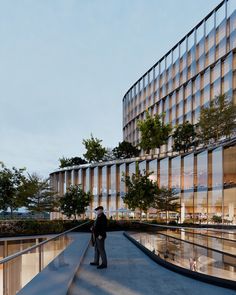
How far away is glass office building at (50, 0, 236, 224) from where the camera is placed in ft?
136

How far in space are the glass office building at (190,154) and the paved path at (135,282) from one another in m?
30.2

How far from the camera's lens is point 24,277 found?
16.8 feet

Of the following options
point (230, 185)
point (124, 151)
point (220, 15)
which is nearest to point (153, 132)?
point (124, 151)

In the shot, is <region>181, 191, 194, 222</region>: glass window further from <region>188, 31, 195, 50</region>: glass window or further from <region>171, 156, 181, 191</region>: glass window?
<region>188, 31, 195, 50</region>: glass window

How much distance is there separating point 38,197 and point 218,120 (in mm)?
26364

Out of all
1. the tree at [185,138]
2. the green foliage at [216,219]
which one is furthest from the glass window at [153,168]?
the green foliage at [216,219]

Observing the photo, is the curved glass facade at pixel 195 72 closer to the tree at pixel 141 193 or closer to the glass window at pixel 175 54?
the glass window at pixel 175 54

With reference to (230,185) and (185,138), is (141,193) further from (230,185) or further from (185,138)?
(185,138)

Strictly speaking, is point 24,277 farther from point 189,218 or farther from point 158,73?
point 158,73

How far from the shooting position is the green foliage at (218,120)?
154ft

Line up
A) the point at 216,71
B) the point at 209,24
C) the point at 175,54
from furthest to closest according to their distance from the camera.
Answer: the point at 175,54 < the point at 209,24 < the point at 216,71

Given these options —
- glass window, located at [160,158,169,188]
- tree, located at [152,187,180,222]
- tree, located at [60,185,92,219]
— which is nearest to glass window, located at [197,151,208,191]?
tree, located at [152,187,180,222]

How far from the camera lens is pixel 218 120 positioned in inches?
1882

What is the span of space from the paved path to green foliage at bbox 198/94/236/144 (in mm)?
38777
